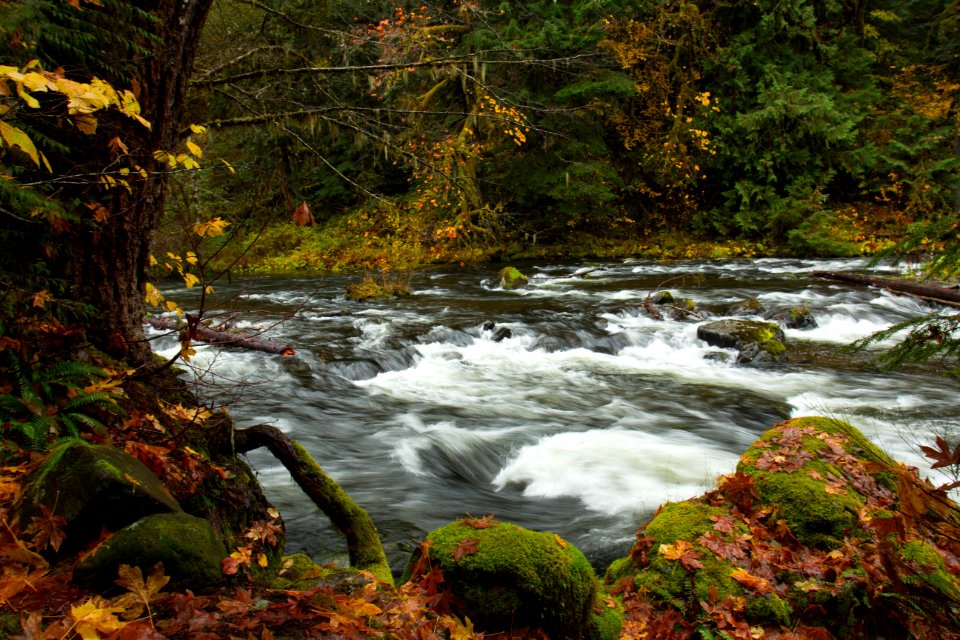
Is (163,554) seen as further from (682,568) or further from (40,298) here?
(682,568)

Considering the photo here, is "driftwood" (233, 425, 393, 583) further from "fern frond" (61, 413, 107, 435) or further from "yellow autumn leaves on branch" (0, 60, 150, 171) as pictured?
"yellow autumn leaves on branch" (0, 60, 150, 171)

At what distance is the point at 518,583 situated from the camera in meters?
2.60

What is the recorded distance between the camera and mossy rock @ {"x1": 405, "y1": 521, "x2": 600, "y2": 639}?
259cm

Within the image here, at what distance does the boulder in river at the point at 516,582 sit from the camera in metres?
2.59

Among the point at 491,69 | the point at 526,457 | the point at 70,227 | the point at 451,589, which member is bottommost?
the point at 526,457

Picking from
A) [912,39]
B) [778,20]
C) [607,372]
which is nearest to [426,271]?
[607,372]

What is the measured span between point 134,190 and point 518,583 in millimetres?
2944

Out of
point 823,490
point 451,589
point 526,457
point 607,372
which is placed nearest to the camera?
point 451,589

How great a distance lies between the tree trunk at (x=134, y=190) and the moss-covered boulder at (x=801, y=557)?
332 centimetres

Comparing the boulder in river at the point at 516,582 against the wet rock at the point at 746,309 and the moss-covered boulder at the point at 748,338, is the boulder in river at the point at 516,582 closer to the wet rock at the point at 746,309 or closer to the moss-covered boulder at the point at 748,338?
the moss-covered boulder at the point at 748,338

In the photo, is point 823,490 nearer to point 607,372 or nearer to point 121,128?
point 121,128

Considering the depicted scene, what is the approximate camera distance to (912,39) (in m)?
25.5

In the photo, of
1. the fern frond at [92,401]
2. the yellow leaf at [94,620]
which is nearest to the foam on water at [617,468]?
the fern frond at [92,401]

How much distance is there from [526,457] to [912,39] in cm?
3025
